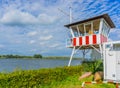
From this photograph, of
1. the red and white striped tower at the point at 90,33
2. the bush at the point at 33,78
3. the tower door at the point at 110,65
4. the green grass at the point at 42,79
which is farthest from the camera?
the red and white striped tower at the point at 90,33

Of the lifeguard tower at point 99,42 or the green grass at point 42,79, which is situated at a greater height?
the lifeguard tower at point 99,42

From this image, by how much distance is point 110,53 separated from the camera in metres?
16.0

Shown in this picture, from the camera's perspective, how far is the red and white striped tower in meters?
23.3

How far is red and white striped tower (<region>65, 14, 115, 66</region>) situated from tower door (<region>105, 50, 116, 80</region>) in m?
6.53

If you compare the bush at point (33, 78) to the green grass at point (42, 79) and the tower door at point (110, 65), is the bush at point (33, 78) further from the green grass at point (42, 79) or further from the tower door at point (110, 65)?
the tower door at point (110, 65)

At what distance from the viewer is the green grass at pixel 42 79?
11425mm

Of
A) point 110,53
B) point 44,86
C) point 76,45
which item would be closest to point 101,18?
point 76,45

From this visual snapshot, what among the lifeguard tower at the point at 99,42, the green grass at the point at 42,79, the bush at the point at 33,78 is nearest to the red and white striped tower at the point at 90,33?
the lifeguard tower at the point at 99,42

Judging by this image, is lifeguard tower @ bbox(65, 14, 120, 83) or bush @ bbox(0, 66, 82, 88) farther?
lifeguard tower @ bbox(65, 14, 120, 83)

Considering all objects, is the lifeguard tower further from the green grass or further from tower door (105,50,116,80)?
the green grass

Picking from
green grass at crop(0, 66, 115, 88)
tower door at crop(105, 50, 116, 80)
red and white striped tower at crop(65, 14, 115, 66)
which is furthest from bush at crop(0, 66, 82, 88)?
red and white striped tower at crop(65, 14, 115, 66)

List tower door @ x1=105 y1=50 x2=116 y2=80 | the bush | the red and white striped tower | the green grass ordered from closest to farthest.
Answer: the bush, the green grass, tower door @ x1=105 y1=50 x2=116 y2=80, the red and white striped tower

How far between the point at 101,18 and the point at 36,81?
13.3m

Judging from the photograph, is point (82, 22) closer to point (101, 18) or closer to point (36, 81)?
point (101, 18)
